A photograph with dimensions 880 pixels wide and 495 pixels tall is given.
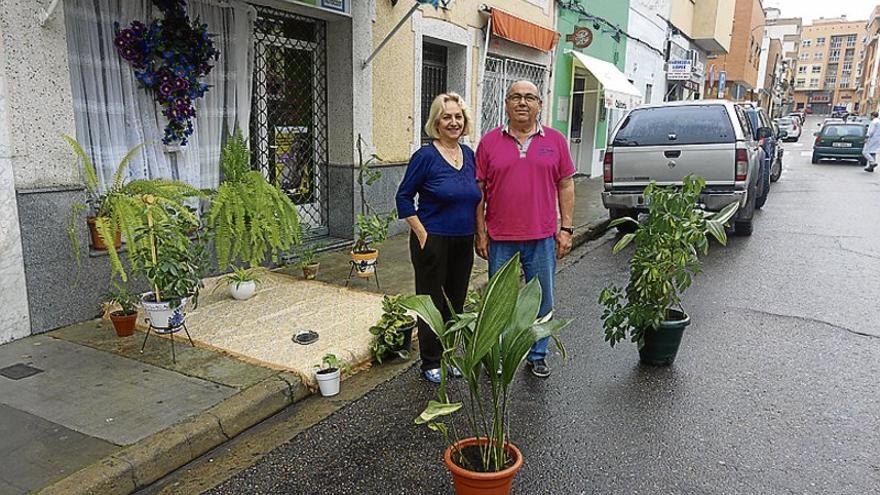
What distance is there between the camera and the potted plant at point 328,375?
12.8ft

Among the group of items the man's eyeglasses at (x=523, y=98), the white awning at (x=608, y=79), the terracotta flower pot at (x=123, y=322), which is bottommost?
the terracotta flower pot at (x=123, y=322)

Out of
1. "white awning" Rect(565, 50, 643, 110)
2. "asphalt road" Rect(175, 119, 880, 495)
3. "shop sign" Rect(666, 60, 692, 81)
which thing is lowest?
"asphalt road" Rect(175, 119, 880, 495)

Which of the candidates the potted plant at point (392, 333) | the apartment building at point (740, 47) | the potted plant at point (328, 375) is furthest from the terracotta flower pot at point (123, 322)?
the apartment building at point (740, 47)

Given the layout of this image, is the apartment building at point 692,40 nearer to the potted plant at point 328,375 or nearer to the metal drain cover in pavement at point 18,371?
the potted plant at point 328,375

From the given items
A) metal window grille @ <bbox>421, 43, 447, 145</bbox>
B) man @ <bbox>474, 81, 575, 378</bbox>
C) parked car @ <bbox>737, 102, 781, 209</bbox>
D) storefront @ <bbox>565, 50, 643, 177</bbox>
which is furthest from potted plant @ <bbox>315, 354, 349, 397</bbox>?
storefront @ <bbox>565, 50, 643, 177</bbox>

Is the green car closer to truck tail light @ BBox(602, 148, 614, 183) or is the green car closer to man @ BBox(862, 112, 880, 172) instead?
man @ BBox(862, 112, 880, 172)

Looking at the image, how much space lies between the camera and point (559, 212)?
4191mm

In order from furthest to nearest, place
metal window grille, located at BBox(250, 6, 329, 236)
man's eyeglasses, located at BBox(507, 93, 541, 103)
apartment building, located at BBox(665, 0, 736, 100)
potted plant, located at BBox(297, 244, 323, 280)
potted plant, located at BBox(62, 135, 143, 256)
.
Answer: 1. apartment building, located at BBox(665, 0, 736, 100)
2. metal window grille, located at BBox(250, 6, 329, 236)
3. potted plant, located at BBox(297, 244, 323, 280)
4. potted plant, located at BBox(62, 135, 143, 256)
5. man's eyeglasses, located at BBox(507, 93, 541, 103)

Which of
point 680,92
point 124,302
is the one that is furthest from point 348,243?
point 680,92

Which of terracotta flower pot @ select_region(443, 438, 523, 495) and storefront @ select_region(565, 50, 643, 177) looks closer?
terracotta flower pot @ select_region(443, 438, 523, 495)

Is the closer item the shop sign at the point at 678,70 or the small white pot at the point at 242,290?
the small white pot at the point at 242,290

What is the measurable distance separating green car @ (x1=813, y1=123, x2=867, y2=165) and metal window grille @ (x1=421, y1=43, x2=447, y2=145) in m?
20.7

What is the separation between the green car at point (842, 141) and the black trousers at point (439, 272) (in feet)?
82.3

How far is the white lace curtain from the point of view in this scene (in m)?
4.86
